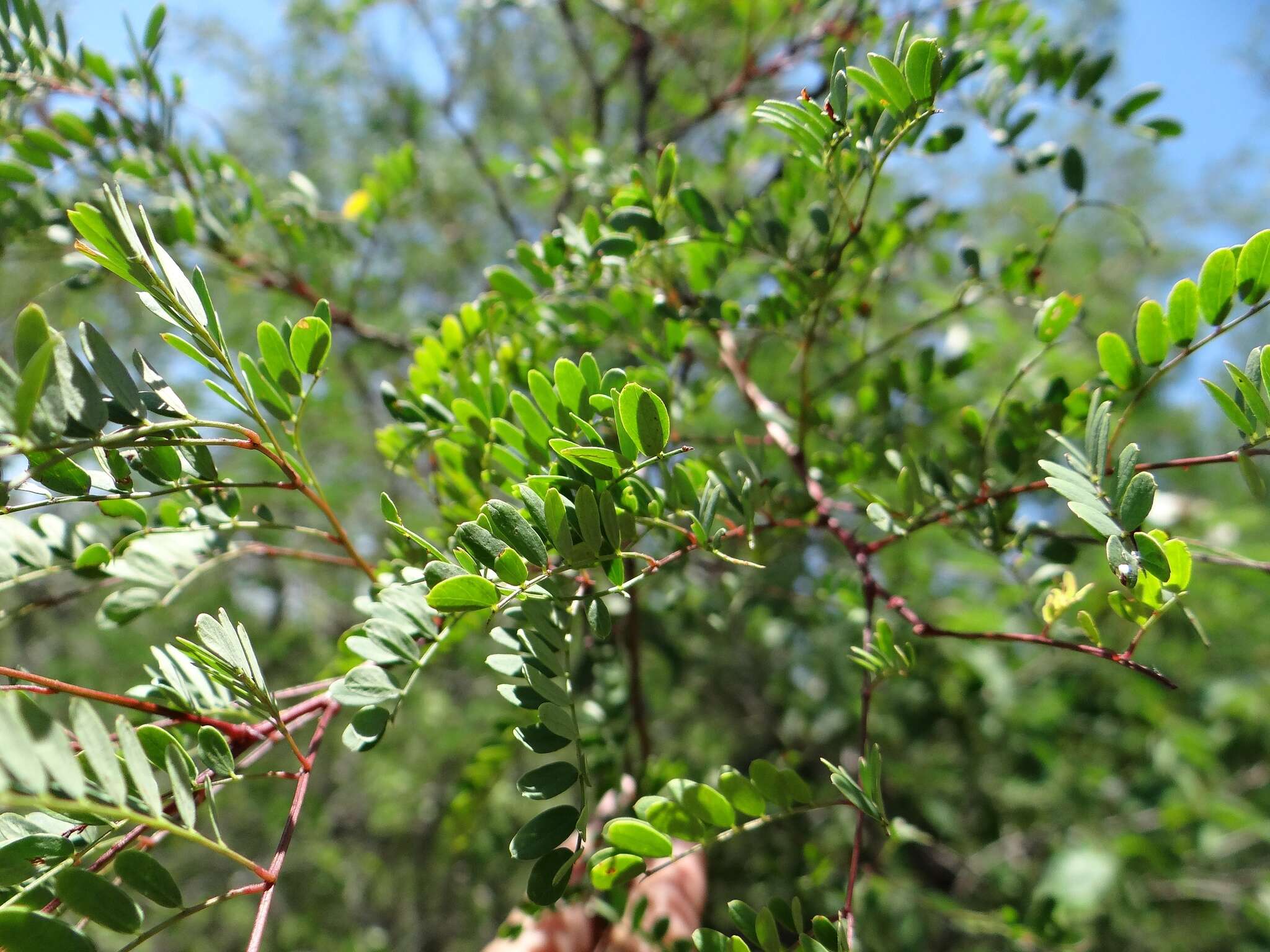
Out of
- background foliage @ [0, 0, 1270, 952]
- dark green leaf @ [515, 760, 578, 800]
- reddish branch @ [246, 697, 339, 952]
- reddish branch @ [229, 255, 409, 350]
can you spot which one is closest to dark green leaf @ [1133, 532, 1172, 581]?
background foliage @ [0, 0, 1270, 952]

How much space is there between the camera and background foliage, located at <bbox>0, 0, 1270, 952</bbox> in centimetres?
65

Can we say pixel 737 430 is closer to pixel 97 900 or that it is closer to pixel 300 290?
pixel 97 900

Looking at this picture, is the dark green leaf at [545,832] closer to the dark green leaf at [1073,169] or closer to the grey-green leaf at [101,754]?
the grey-green leaf at [101,754]

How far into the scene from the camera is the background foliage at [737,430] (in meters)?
0.65

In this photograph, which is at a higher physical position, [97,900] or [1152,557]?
[1152,557]

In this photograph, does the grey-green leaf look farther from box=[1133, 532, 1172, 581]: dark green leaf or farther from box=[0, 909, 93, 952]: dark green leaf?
box=[1133, 532, 1172, 581]: dark green leaf

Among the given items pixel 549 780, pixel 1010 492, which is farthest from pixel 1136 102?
pixel 549 780

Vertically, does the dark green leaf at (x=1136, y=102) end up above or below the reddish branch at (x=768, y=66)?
below

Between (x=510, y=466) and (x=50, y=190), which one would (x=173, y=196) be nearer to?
(x=50, y=190)

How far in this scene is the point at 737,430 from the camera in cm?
58

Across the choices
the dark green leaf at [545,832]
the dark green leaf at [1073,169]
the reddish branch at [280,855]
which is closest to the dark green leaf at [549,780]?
the dark green leaf at [545,832]

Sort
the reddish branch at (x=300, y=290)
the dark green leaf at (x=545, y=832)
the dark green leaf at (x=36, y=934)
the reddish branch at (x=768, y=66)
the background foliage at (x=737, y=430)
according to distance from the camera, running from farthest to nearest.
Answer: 1. the reddish branch at (x=768, y=66)
2. the reddish branch at (x=300, y=290)
3. the background foliage at (x=737, y=430)
4. the dark green leaf at (x=545, y=832)
5. the dark green leaf at (x=36, y=934)

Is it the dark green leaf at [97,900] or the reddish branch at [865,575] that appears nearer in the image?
the dark green leaf at [97,900]

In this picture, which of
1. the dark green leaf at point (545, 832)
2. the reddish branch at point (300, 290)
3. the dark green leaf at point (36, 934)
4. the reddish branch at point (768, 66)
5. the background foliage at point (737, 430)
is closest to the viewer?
the dark green leaf at point (36, 934)
